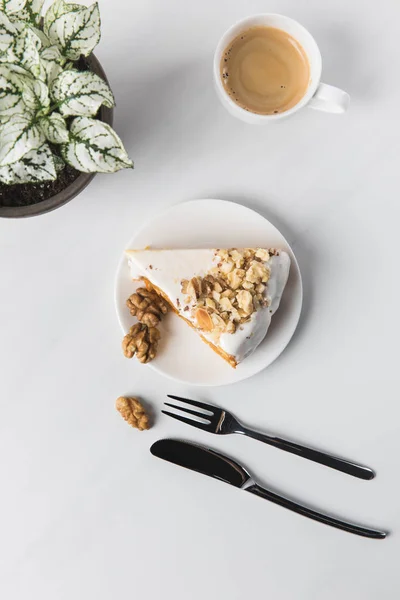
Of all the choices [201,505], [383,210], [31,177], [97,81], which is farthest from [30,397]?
Answer: [383,210]

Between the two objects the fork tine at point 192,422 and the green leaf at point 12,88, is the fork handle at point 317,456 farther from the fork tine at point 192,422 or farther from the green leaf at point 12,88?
the green leaf at point 12,88

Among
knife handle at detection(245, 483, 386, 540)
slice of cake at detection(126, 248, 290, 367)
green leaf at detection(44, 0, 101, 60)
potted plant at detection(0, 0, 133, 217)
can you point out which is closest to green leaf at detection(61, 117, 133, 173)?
potted plant at detection(0, 0, 133, 217)

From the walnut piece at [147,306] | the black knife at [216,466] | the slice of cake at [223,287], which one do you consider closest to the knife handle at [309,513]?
the black knife at [216,466]

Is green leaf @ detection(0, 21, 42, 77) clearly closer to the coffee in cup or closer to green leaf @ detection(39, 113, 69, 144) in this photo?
green leaf @ detection(39, 113, 69, 144)

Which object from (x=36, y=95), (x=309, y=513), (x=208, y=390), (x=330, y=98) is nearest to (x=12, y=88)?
(x=36, y=95)

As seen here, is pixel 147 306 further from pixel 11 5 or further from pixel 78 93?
pixel 11 5
